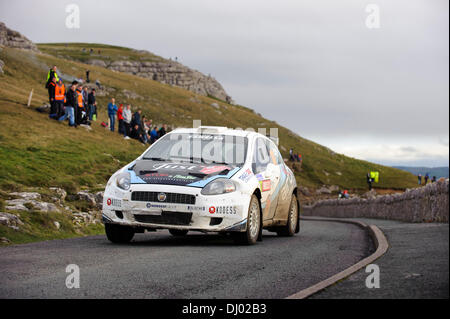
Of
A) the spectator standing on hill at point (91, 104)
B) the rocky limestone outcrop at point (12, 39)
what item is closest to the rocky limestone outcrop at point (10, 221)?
the spectator standing on hill at point (91, 104)

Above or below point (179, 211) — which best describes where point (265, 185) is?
above

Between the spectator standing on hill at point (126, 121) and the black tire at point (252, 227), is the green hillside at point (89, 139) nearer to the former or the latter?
the spectator standing on hill at point (126, 121)

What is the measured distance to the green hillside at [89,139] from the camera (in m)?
18.5

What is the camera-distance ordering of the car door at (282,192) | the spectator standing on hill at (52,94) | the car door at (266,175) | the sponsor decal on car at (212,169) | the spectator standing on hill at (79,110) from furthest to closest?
the spectator standing on hill at (79,110) < the spectator standing on hill at (52,94) < the car door at (282,192) < the car door at (266,175) < the sponsor decal on car at (212,169)

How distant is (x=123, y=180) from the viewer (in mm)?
9977

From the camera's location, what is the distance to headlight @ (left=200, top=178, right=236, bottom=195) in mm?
9675

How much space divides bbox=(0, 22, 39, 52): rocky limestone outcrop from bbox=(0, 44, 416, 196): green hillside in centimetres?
1531

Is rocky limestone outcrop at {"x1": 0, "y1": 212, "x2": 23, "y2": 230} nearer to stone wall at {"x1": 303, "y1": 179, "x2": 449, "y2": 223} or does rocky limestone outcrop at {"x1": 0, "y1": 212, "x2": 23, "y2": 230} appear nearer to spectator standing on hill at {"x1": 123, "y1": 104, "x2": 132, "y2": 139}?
stone wall at {"x1": 303, "y1": 179, "x2": 449, "y2": 223}

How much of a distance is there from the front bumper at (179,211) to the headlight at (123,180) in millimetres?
88

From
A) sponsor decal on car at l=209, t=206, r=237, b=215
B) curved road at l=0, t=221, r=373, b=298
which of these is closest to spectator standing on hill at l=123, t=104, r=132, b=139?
curved road at l=0, t=221, r=373, b=298

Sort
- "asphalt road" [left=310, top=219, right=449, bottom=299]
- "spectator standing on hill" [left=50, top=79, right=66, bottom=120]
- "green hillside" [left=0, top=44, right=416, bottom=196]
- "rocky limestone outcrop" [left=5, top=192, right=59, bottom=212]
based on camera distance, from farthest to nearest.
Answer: "spectator standing on hill" [left=50, top=79, right=66, bottom=120], "green hillside" [left=0, top=44, right=416, bottom=196], "rocky limestone outcrop" [left=5, top=192, right=59, bottom=212], "asphalt road" [left=310, top=219, right=449, bottom=299]

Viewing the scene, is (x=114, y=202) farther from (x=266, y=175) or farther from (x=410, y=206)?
(x=410, y=206)

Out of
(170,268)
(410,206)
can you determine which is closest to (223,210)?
(170,268)

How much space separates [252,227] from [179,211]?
4.88 ft
